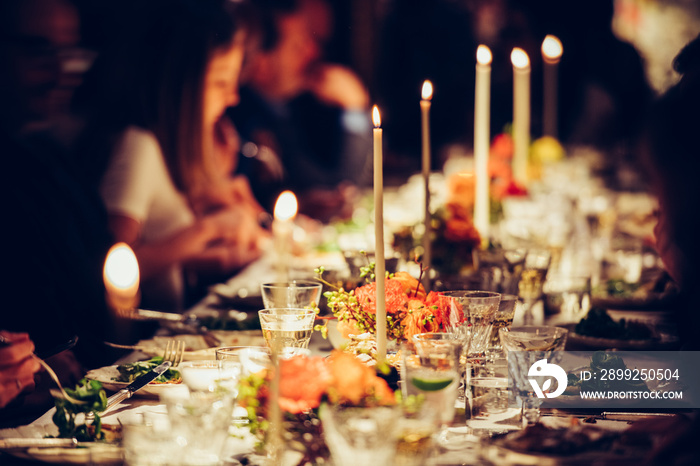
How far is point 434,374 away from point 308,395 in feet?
0.54

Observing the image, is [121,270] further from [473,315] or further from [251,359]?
[473,315]

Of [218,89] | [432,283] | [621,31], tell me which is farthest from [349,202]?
[621,31]

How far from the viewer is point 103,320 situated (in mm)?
2037

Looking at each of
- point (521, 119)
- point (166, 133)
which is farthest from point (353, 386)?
point (521, 119)

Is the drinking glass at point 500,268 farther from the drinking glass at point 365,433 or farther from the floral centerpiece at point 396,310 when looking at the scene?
the drinking glass at point 365,433

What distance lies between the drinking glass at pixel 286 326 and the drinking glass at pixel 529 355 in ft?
1.07

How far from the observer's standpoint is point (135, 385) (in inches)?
46.1

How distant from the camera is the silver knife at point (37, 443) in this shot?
0.90 m

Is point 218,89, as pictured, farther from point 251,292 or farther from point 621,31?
point 621,31

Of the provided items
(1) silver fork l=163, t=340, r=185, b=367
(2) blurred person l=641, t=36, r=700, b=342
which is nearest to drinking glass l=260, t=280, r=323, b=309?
(1) silver fork l=163, t=340, r=185, b=367

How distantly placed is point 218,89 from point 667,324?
1.93 meters

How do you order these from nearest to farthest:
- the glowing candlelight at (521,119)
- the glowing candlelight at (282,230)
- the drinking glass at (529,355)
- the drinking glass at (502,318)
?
the glowing candlelight at (282,230) < the drinking glass at (529,355) < the drinking glass at (502,318) < the glowing candlelight at (521,119)

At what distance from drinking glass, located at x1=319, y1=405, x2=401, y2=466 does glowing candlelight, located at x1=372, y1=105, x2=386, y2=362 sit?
284 millimetres

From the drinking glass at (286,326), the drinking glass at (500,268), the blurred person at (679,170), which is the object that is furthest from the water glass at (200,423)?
the blurred person at (679,170)
